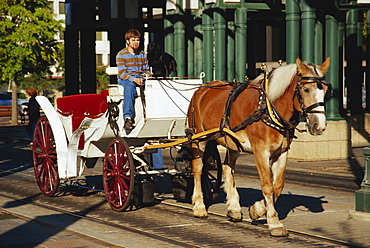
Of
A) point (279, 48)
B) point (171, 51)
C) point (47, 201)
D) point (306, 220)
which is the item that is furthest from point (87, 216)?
point (279, 48)

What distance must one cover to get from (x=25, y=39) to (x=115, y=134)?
29.3 meters

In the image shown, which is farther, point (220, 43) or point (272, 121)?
point (220, 43)

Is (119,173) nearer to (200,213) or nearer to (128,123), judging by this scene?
(128,123)

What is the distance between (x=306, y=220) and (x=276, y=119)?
1839 mm

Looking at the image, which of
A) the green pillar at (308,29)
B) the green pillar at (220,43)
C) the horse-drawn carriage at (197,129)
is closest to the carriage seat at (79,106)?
the horse-drawn carriage at (197,129)

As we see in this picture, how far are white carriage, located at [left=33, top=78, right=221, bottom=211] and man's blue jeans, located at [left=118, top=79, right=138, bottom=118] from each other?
14 centimetres

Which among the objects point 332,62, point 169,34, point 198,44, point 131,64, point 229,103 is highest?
point 169,34

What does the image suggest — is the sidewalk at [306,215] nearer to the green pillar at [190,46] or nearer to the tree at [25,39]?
the green pillar at [190,46]

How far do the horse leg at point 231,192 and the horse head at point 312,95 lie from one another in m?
2.01

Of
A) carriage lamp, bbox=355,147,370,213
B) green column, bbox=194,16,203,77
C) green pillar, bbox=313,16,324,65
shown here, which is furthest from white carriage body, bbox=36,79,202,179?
Answer: green column, bbox=194,16,203,77

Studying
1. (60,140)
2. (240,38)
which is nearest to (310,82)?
(60,140)

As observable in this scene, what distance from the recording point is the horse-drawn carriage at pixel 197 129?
8.99 m

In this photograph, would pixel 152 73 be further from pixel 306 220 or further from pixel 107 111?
pixel 306 220

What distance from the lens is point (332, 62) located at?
21422mm
